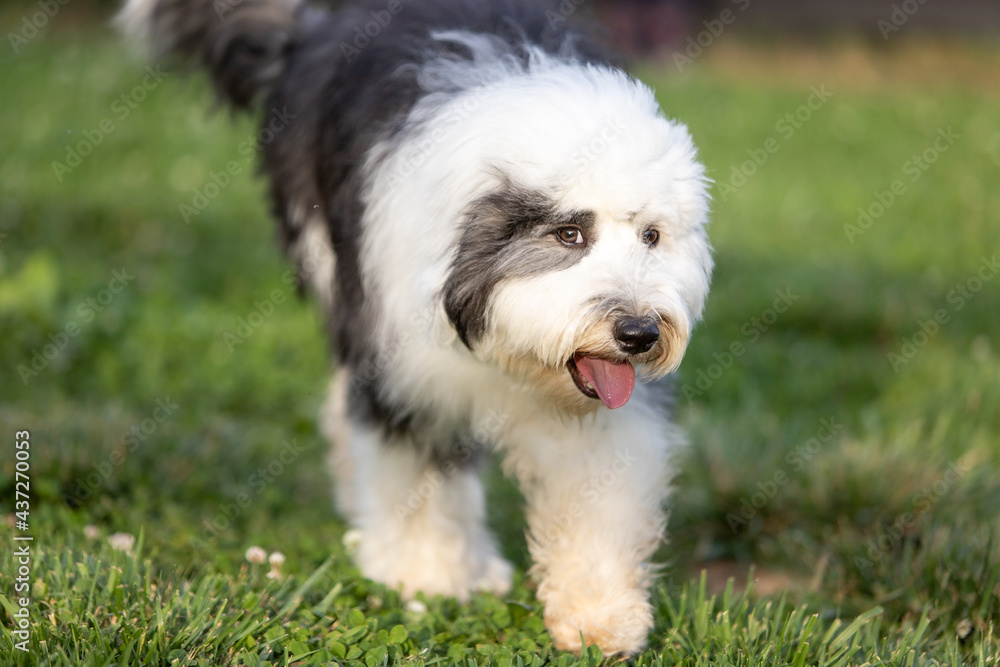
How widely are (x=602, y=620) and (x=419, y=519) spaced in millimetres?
782

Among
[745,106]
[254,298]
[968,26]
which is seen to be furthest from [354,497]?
[968,26]

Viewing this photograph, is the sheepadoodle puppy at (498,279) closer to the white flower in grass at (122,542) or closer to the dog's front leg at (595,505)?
the dog's front leg at (595,505)

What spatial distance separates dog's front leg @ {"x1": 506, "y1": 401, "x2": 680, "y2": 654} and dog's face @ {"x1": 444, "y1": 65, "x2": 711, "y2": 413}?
32 centimetres

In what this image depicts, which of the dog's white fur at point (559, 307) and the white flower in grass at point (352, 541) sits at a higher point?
the dog's white fur at point (559, 307)

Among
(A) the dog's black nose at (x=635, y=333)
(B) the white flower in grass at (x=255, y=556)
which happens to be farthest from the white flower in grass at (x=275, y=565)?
(A) the dog's black nose at (x=635, y=333)

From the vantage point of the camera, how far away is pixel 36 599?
235 centimetres

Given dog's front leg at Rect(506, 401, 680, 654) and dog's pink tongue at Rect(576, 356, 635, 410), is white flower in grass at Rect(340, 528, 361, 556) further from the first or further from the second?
dog's pink tongue at Rect(576, 356, 635, 410)

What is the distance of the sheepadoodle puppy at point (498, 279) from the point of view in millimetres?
2289

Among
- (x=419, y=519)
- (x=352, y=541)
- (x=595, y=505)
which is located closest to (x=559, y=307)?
(x=595, y=505)

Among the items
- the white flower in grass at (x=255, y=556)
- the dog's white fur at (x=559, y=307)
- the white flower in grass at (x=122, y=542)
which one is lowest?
the white flower in grass at (x=122, y=542)

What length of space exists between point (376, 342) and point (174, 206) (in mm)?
3683

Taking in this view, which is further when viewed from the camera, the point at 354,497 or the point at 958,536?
the point at 354,497

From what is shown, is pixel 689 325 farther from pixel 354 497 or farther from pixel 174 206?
pixel 174 206

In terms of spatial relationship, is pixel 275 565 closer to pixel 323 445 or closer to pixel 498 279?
pixel 498 279
